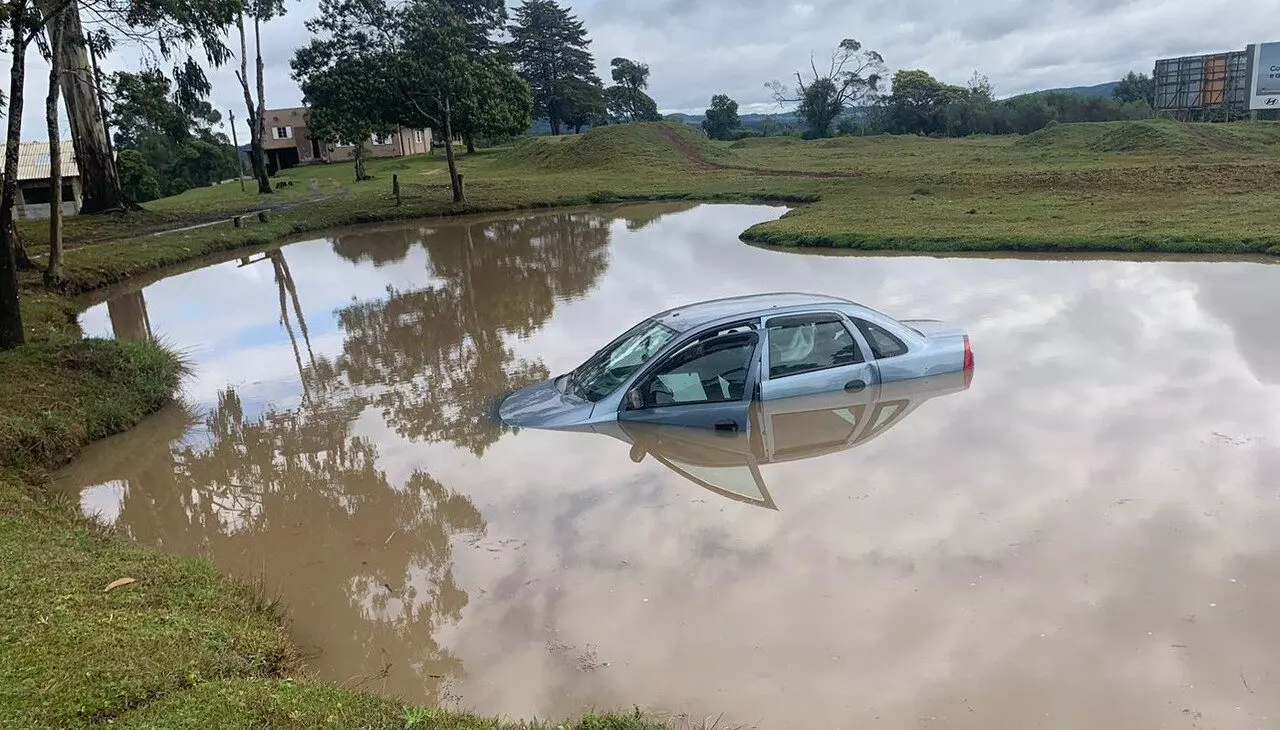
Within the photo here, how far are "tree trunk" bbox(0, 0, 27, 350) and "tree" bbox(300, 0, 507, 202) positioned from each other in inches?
881

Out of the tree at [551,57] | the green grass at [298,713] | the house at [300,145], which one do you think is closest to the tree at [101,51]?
the green grass at [298,713]

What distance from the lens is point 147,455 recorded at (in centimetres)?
898

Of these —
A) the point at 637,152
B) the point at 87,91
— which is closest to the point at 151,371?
the point at 87,91

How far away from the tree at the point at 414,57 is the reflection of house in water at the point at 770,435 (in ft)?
90.1

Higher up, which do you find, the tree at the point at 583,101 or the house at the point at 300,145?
the tree at the point at 583,101

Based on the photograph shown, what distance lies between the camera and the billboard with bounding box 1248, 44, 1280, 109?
4525cm

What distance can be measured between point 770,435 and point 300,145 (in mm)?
71149

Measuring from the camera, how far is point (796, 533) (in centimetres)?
631

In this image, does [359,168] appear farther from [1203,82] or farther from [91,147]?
[1203,82]

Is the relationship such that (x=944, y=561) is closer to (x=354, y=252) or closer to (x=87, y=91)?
(x=354, y=252)

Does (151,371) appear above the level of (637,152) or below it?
below

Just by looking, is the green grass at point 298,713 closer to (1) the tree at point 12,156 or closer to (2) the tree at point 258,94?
(1) the tree at point 12,156

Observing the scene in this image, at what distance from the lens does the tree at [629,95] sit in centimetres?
8600

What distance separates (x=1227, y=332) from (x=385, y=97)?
2954 centimetres
